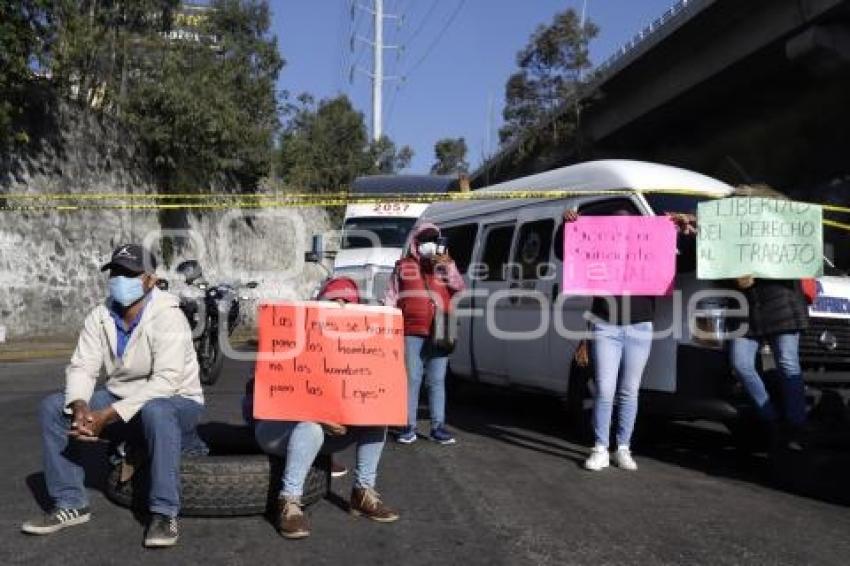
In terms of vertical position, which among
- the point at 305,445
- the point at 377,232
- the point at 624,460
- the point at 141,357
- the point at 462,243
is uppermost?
the point at 377,232

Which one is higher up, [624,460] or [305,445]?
[305,445]

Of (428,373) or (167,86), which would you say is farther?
(167,86)

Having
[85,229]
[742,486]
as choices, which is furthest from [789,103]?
[742,486]

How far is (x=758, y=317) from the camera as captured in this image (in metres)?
6.34

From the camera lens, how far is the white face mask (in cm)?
746

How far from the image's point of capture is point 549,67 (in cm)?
3631

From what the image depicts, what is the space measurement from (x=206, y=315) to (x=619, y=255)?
5941mm

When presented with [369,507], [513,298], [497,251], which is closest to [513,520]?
[369,507]

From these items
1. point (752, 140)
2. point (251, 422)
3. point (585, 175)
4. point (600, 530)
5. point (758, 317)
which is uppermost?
point (752, 140)

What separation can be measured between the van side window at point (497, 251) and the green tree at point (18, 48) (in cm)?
1030

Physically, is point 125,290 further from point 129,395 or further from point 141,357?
point 129,395

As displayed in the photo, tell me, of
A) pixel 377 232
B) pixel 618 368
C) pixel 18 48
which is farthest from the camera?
pixel 377 232

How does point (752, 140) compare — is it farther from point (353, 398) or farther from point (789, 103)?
point (353, 398)

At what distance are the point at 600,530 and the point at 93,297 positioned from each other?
17166 mm
